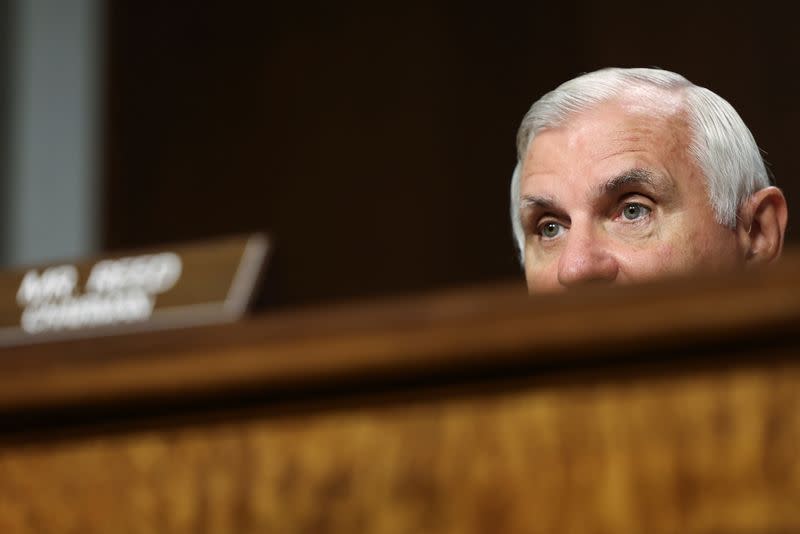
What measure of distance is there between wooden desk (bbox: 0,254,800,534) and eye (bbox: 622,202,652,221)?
40.9 inches

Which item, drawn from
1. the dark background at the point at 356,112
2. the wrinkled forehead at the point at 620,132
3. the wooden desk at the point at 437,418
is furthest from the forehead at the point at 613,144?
the wooden desk at the point at 437,418

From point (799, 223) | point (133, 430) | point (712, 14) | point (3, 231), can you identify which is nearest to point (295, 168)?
point (3, 231)

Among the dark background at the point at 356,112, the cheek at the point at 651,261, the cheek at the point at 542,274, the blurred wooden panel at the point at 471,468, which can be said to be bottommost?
the dark background at the point at 356,112

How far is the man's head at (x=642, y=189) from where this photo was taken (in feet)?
5.08

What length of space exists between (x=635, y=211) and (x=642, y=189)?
1.6 inches

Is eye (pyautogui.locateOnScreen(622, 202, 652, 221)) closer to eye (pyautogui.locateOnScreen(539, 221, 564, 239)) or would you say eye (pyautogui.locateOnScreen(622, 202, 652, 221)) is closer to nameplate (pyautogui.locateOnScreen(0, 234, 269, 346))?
eye (pyautogui.locateOnScreen(539, 221, 564, 239))

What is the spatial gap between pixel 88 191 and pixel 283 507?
2.59 metres

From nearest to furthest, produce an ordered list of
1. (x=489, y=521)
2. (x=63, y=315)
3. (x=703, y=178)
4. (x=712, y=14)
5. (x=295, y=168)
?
(x=489, y=521) → (x=63, y=315) → (x=703, y=178) → (x=712, y=14) → (x=295, y=168)

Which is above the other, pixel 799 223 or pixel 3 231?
pixel 799 223

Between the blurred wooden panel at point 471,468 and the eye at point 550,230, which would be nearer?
the blurred wooden panel at point 471,468

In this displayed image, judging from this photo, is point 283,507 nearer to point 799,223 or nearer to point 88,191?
point 799,223

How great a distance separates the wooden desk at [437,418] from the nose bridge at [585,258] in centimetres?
92

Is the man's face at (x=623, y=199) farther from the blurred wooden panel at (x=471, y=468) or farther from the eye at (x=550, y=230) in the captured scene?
the blurred wooden panel at (x=471, y=468)

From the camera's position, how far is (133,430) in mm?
589
